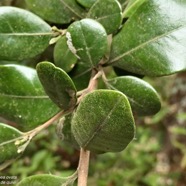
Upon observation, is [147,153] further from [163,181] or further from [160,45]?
[160,45]

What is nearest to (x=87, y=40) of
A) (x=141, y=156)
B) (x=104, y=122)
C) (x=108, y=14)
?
(x=108, y=14)

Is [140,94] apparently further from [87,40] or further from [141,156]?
[141,156]

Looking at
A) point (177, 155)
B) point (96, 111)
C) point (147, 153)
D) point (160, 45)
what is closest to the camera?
point (96, 111)

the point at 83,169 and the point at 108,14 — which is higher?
the point at 108,14

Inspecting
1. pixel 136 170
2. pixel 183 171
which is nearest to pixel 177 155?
pixel 183 171

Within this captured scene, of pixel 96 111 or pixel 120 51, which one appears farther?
pixel 120 51

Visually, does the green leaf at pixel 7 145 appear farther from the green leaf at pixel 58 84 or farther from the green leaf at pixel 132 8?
the green leaf at pixel 132 8

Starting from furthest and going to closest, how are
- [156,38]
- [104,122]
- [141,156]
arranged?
[141,156]
[156,38]
[104,122]
